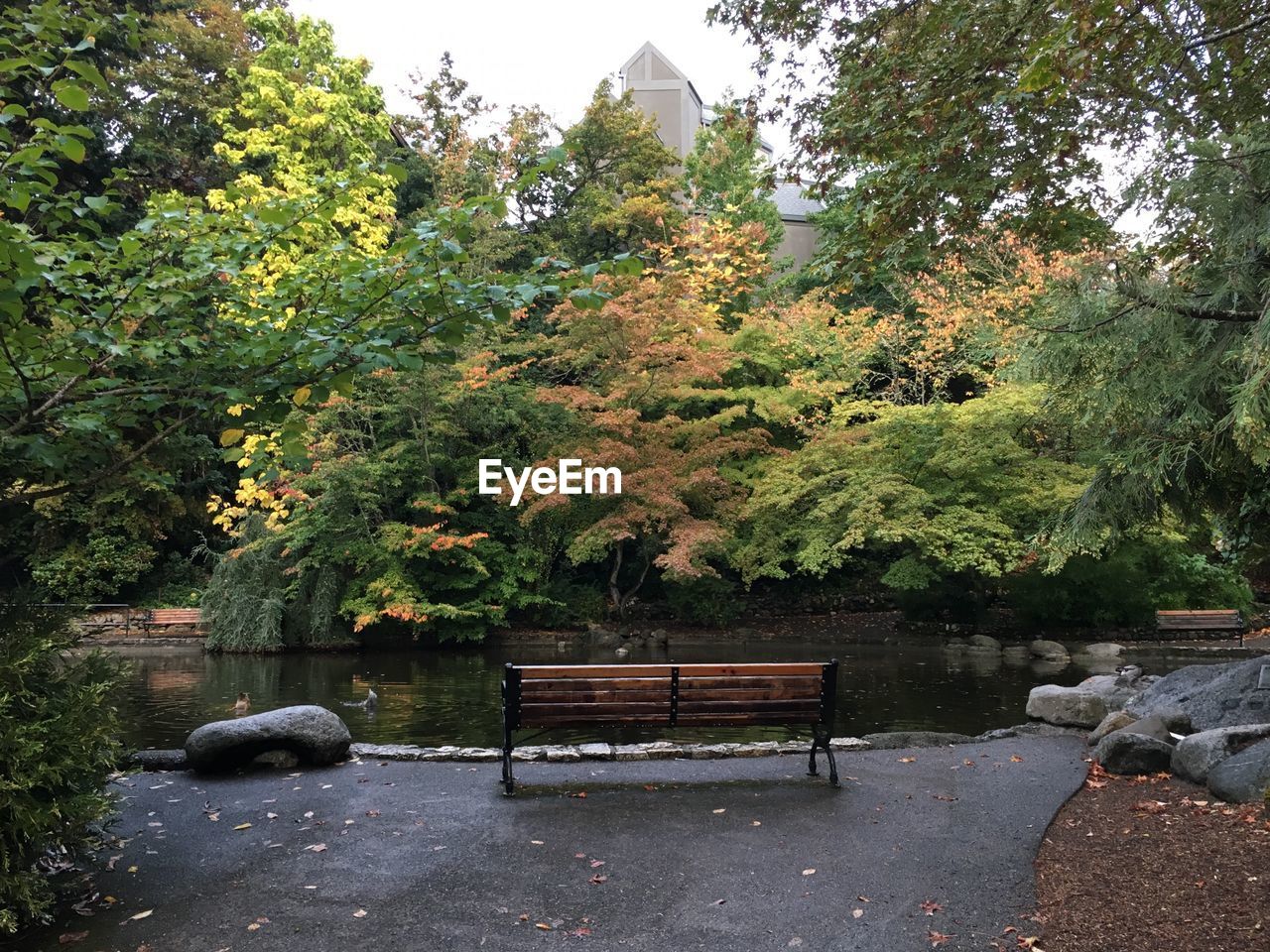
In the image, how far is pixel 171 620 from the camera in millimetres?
17672

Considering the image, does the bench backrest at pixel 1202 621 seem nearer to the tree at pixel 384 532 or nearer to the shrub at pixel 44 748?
the tree at pixel 384 532

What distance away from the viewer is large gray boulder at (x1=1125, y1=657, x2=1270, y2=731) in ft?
19.8

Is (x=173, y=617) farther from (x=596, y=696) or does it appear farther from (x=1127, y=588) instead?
(x=1127, y=588)

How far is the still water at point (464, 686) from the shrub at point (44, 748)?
326 centimetres

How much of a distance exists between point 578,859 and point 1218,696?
5492mm

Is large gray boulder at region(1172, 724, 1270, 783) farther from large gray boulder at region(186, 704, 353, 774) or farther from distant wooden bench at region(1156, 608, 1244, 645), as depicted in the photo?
distant wooden bench at region(1156, 608, 1244, 645)

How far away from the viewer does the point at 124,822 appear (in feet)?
14.9

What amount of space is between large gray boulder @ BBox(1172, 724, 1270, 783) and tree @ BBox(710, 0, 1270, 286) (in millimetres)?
3478

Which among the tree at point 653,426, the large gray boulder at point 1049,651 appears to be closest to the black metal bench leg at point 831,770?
the tree at point 653,426

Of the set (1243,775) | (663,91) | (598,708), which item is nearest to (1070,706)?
(1243,775)

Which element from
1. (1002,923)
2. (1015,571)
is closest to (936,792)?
(1002,923)

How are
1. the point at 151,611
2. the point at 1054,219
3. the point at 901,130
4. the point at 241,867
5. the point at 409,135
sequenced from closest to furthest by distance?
the point at 241,867 < the point at 901,130 < the point at 1054,219 < the point at 151,611 < the point at 409,135

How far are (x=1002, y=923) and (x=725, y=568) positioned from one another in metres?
16.4

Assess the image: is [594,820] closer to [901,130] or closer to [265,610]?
[901,130]
